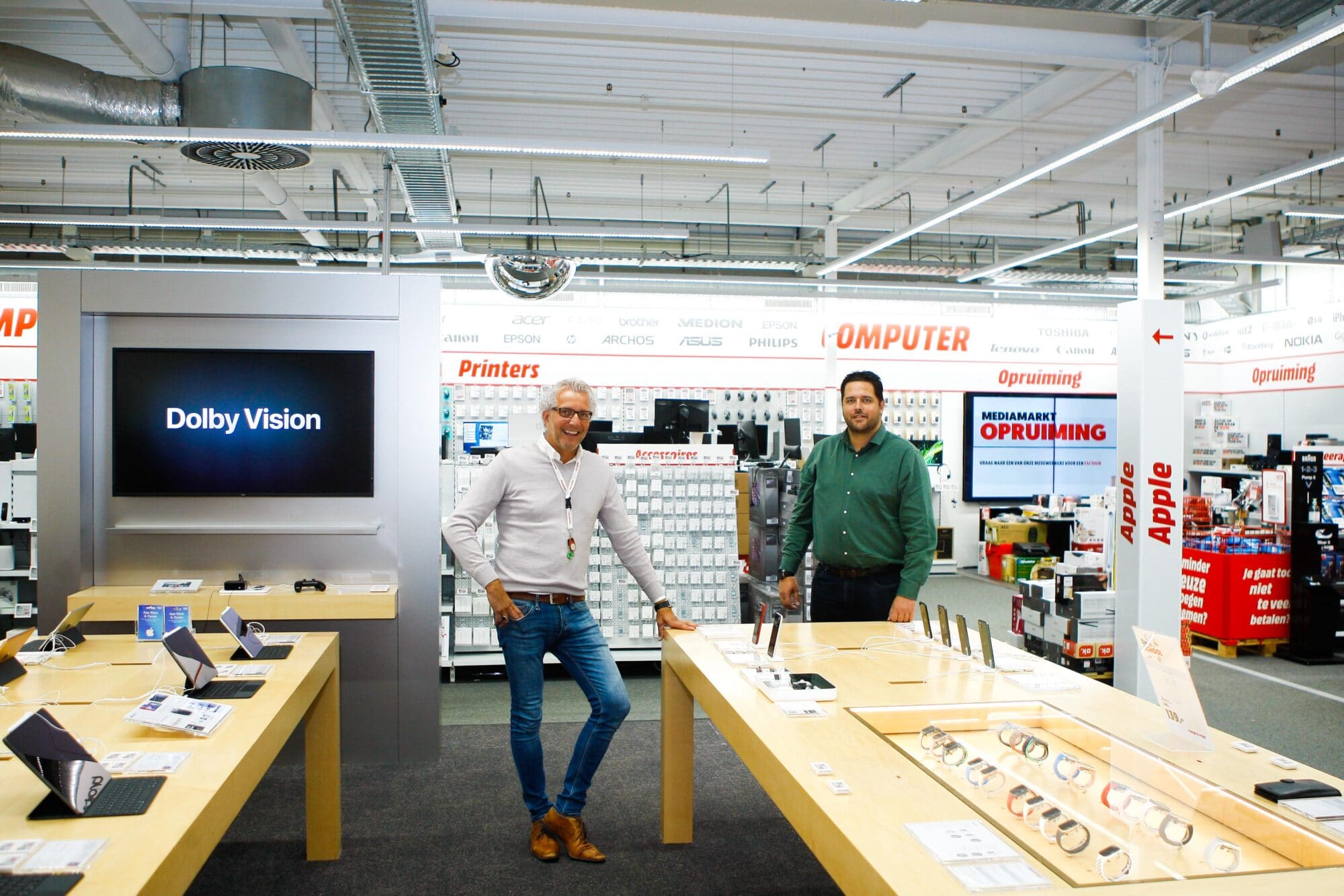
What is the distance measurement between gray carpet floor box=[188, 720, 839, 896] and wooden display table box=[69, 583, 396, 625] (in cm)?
82

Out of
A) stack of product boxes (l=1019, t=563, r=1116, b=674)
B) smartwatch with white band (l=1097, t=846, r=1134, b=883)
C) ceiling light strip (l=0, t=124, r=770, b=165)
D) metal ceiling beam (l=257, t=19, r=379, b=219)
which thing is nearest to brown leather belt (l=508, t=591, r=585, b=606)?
smartwatch with white band (l=1097, t=846, r=1134, b=883)

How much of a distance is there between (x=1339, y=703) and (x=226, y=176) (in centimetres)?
1104

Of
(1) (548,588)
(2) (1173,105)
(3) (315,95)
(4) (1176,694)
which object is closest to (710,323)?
(3) (315,95)

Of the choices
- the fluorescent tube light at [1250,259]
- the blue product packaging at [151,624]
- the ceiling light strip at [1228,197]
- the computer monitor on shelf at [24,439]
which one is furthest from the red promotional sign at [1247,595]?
the computer monitor on shelf at [24,439]

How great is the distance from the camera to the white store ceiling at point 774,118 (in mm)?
5938

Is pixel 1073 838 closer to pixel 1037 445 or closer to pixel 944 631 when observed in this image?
pixel 944 631

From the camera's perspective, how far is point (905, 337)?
12.6 meters

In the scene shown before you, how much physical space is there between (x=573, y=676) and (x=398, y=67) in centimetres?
388

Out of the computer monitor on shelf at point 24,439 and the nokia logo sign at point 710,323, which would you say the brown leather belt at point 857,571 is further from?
the nokia logo sign at point 710,323

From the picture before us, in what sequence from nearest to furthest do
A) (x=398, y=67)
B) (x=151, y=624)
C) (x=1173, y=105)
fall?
1. (x=151, y=624)
2. (x=1173, y=105)
3. (x=398, y=67)

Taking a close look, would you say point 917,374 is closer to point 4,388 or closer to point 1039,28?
point 1039,28

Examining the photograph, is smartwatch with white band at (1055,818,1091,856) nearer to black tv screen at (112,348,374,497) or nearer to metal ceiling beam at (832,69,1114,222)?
black tv screen at (112,348,374,497)

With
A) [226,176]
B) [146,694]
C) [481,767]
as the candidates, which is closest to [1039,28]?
[481,767]

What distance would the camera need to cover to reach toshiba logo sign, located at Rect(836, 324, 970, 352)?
12.5m
